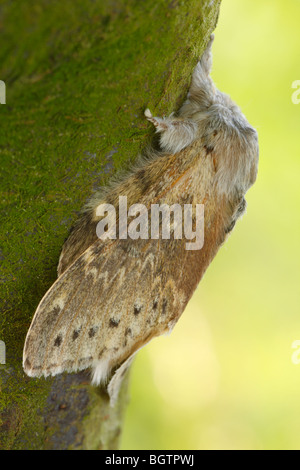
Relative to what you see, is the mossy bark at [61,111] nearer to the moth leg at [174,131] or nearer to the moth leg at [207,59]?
the moth leg at [174,131]

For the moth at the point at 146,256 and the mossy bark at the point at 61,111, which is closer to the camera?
the mossy bark at the point at 61,111

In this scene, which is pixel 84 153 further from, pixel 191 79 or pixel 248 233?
pixel 248 233

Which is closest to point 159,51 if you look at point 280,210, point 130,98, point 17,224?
point 130,98

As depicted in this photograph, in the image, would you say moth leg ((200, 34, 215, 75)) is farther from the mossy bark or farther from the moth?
the mossy bark

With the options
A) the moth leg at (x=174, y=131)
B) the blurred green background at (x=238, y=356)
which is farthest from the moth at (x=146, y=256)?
the blurred green background at (x=238, y=356)

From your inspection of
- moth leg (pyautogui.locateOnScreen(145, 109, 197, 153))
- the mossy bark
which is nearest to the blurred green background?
moth leg (pyautogui.locateOnScreen(145, 109, 197, 153))

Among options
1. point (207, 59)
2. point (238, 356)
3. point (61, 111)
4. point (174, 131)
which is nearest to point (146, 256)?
point (174, 131)

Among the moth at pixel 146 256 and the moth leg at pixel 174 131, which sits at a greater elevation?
the moth leg at pixel 174 131
